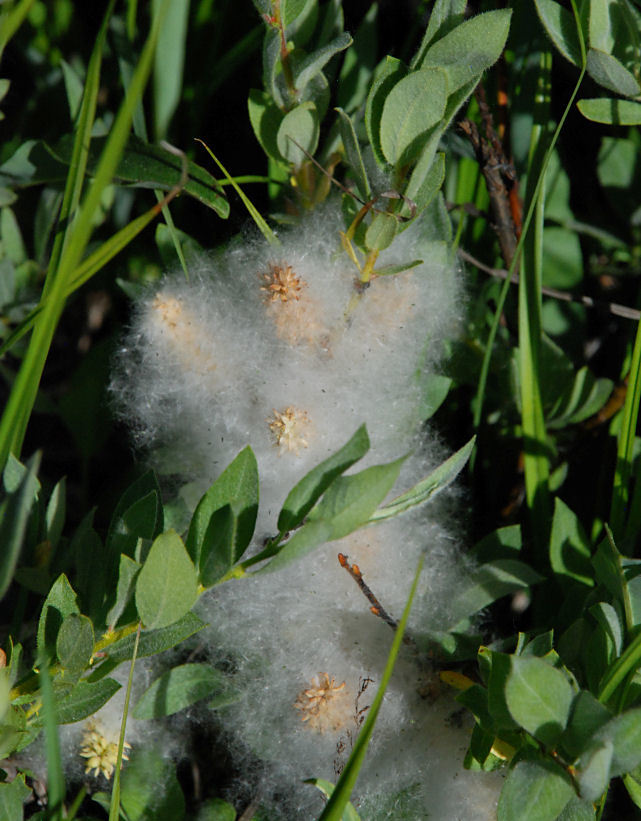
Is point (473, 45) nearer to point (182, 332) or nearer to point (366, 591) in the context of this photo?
point (182, 332)

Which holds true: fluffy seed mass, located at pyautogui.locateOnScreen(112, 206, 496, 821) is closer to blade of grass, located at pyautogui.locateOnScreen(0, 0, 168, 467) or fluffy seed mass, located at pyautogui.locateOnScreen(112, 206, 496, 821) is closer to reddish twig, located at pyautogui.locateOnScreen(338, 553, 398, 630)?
reddish twig, located at pyautogui.locateOnScreen(338, 553, 398, 630)

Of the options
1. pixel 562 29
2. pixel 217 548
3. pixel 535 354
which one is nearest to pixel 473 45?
pixel 562 29

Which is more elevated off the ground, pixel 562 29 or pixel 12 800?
pixel 562 29

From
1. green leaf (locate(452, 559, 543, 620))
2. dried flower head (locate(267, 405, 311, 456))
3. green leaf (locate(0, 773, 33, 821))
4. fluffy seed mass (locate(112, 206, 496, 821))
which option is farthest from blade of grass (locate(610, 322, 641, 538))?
green leaf (locate(0, 773, 33, 821))

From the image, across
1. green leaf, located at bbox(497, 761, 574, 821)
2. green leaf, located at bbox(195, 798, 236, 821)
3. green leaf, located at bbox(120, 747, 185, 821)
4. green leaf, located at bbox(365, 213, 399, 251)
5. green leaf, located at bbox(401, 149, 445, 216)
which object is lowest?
green leaf, located at bbox(195, 798, 236, 821)

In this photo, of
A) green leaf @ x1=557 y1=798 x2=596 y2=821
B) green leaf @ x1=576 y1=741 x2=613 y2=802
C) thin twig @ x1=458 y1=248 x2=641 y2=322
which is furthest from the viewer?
thin twig @ x1=458 y1=248 x2=641 y2=322

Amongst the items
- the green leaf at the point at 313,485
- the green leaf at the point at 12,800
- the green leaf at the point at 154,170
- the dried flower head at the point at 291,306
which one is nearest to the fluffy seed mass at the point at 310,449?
the dried flower head at the point at 291,306
